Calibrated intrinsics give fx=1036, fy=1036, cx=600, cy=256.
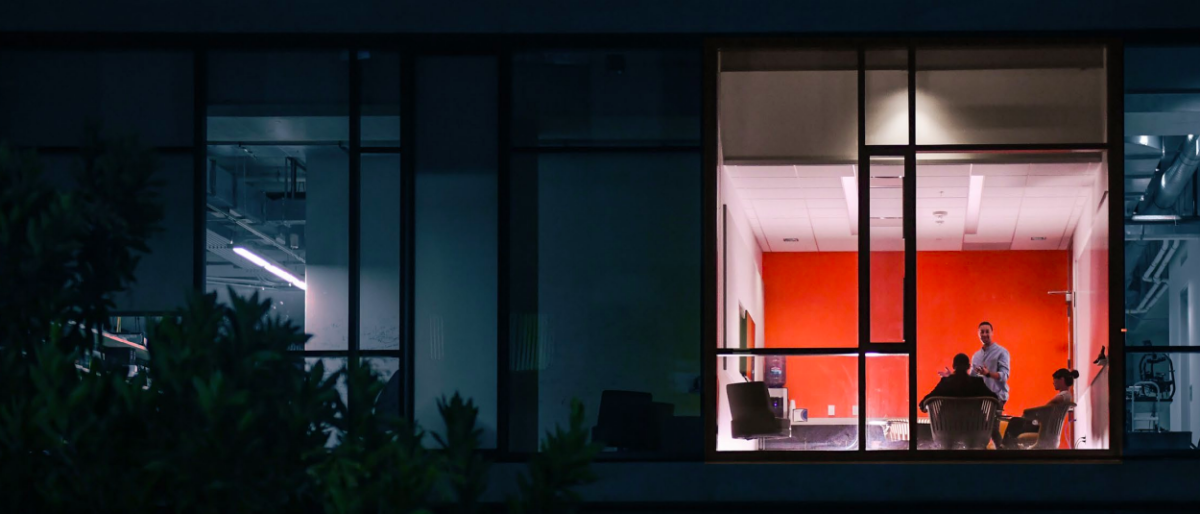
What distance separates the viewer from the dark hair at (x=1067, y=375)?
27.3 feet

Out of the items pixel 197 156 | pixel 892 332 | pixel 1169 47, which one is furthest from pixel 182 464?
pixel 1169 47

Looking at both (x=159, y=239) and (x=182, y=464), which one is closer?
(x=182, y=464)

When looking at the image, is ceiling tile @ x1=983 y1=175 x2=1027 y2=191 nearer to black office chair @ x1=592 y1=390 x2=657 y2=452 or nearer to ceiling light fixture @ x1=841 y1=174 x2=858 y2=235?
ceiling light fixture @ x1=841 y1=174 x2=858 y2=235

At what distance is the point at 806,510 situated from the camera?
7.12m

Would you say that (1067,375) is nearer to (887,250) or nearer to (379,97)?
(887,250)

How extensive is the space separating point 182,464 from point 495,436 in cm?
444

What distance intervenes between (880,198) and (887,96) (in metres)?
0.73

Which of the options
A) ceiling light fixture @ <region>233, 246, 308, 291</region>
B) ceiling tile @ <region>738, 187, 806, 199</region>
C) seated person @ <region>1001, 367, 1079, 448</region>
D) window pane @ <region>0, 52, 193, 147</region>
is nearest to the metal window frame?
seated person @ <region>1001, 367, 1079, 448</region>

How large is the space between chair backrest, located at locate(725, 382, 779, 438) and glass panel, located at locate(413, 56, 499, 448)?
66.9 inches

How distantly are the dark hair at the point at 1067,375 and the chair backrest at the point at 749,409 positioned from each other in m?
2.71

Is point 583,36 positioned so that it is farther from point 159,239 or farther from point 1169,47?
point 1169,47

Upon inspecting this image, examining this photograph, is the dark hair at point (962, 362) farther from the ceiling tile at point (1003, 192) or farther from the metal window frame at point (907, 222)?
the ceiling tile at point (1003, 192)

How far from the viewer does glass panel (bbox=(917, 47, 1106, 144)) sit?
24.0ft

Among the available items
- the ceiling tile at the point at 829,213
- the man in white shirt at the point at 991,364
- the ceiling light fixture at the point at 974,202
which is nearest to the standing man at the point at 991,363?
the man in white shirt at the point at 991,364
